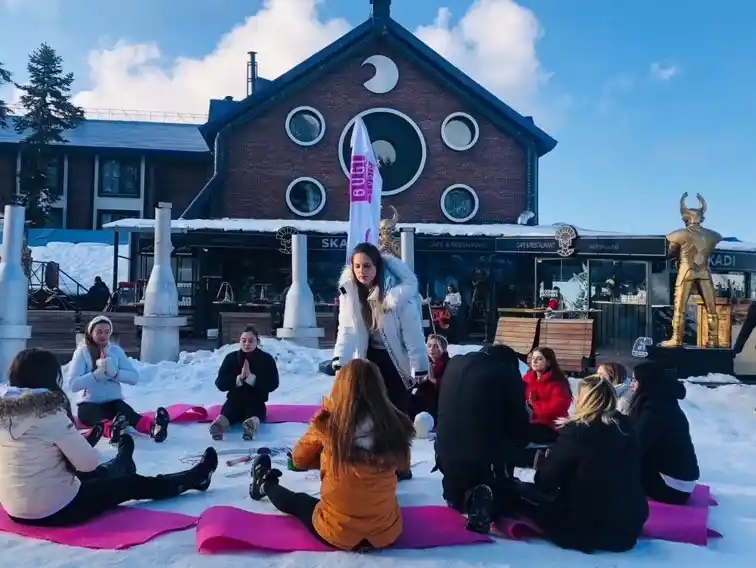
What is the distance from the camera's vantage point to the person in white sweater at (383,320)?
16.5 feet

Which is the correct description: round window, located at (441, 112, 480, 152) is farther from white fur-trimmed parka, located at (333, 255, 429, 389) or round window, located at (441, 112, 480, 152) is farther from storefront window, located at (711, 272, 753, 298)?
white fur-trimmed parka, located at (333, 255, 429, 389)

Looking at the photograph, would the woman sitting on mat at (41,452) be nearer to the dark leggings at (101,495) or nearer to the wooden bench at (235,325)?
the dark leggings at (101,495)

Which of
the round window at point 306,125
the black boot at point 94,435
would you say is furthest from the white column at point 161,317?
the round window at point 306,125

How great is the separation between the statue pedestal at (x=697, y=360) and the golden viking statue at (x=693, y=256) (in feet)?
0.57

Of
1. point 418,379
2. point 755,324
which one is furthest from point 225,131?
point 418,379

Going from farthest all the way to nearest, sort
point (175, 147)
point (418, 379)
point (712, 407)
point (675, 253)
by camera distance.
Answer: point (175, 147)
point (675, 253)
point (712, 407)
point (418, 379)

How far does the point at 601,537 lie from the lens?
393cm

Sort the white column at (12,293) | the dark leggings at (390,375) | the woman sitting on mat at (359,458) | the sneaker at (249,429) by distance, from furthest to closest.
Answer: the white column at (12,293), the sneaker at (249,429), the dark leggings at (390,375), the woman sitting on mat at (359,458)

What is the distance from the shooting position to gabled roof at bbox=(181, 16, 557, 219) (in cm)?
2092

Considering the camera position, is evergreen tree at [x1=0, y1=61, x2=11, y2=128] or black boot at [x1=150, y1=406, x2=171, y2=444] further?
evergreen tree at [x1=0, y1=61, x2=11, y2=128]

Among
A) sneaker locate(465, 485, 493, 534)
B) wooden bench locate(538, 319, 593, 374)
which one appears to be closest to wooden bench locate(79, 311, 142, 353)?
wooden bench locate(538, 319, 593, 374)

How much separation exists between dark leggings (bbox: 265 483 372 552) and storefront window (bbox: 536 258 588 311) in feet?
43.3

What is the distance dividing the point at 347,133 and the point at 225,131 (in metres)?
3.66

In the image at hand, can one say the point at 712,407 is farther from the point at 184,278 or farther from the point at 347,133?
the point at 184,278
